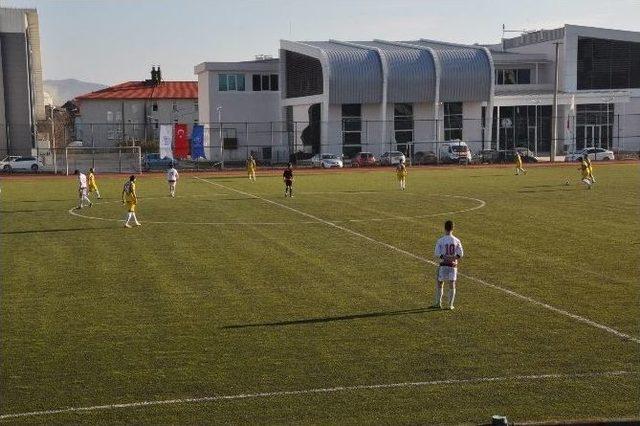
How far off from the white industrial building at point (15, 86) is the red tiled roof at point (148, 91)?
1133 inches

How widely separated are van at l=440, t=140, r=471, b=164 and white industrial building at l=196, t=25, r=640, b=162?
332 cm

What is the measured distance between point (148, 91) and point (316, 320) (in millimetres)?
106652

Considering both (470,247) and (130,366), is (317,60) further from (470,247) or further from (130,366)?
(130,366)

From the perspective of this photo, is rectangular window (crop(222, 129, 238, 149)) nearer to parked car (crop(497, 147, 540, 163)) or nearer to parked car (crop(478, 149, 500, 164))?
parked car (crop(478, 149, 500, 164))

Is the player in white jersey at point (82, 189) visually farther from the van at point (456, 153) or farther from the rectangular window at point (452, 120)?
the rectangular window at point (452, 120)

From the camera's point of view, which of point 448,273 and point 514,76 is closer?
point 448,273

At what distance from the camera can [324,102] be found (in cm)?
8106

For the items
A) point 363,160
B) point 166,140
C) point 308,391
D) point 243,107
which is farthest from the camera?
point 243,107

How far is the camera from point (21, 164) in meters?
73.8

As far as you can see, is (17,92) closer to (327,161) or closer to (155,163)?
(155,163)

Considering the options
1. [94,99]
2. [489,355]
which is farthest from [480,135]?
[489,355]

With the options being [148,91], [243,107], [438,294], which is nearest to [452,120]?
[243,107]

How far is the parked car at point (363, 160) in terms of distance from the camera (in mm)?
77062

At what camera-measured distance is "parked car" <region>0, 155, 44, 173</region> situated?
2886 inches
